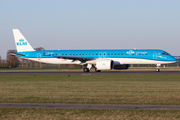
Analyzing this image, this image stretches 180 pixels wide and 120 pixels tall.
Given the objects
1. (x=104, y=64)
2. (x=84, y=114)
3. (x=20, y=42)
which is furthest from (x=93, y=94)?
(x=20, y=42)

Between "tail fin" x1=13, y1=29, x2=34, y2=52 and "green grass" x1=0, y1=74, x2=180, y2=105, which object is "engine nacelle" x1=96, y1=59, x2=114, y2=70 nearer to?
"tail fin" x1=13, y1=29, x2=34, y2=52

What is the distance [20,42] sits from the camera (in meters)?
54.0

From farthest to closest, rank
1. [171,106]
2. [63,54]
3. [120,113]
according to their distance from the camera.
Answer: [63,54]
[171,106]
[120,113]

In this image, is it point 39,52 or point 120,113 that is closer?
point 120,113

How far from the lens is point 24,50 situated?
53.5m

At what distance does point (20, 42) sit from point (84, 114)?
4520cm

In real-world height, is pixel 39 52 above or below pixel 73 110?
above

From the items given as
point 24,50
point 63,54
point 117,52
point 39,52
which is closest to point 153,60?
point 117,52

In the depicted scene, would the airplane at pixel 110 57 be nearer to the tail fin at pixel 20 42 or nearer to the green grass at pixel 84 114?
the tail fin at pixel 20 42

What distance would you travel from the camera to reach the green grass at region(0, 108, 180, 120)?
1055 cm

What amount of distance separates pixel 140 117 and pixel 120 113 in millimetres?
1065

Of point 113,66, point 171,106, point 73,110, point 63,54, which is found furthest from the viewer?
point 63,54

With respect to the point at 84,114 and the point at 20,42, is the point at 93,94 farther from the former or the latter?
the point at 20,42

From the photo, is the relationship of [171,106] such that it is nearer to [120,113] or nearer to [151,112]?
[151,112]
